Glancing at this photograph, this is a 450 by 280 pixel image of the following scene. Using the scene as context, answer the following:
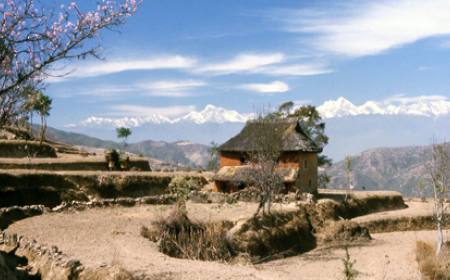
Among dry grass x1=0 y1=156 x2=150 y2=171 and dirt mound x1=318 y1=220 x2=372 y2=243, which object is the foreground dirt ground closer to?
dirt mound x1=318 y1=220 x2=372 y2=243

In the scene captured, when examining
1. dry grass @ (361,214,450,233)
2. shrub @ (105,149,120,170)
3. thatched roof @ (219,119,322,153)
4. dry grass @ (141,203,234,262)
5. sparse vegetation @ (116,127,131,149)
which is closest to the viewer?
dry grass @ (141,203,234,262)

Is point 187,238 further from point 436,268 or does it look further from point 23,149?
point 23,149

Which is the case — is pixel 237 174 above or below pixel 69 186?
above

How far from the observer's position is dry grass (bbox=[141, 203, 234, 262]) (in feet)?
71.3

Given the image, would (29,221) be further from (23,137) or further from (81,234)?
(23,137)

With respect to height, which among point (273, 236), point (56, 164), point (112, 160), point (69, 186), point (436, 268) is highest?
point (112, 160)

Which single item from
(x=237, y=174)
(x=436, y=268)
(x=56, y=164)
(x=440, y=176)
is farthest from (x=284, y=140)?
(x=436, y=268)

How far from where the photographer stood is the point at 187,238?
899 inches

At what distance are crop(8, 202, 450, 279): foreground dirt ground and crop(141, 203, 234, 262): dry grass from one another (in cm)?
85

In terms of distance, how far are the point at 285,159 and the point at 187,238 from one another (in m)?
24.1

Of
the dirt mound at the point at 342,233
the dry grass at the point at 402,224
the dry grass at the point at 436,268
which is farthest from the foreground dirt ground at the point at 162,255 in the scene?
the dry grass at the point at 402,224

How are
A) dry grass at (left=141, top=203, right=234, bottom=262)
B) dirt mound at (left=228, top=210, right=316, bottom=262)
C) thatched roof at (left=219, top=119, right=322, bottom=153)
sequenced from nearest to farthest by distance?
dry grass at (left=141, top=203, right=234, bottom=262) < dirt mound at (left=228, top=210, right=316, bottom=262) < thatched roof at (left=219, top=119, right=322, bottom=153)

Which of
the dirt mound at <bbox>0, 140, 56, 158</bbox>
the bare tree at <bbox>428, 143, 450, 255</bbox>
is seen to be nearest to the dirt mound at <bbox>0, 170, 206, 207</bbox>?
the dirt mound at <bbox>0, 140, 56, 158</bbox>

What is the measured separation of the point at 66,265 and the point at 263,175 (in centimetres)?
1736
